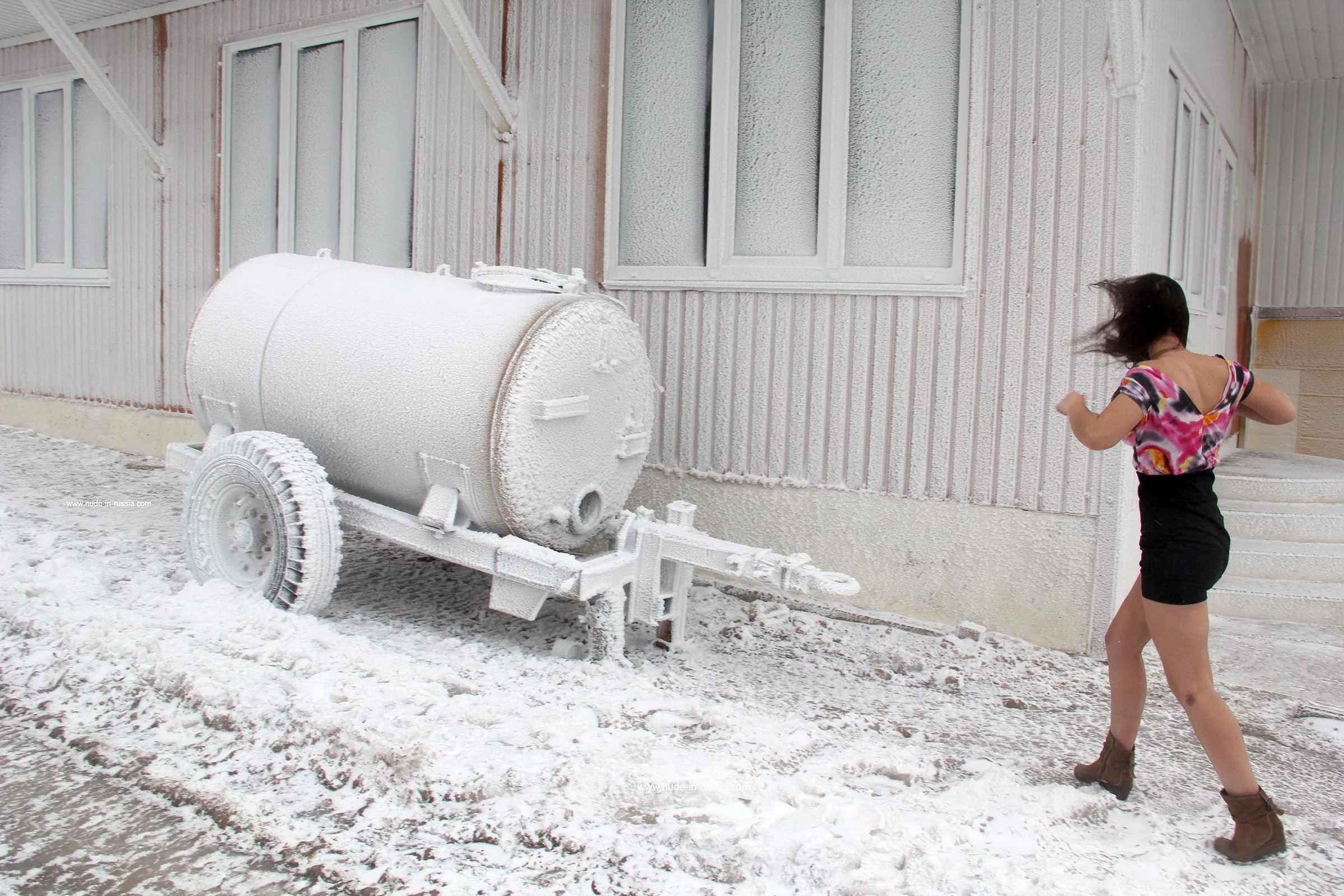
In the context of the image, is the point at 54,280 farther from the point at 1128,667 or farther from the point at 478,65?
the point at 1128,667

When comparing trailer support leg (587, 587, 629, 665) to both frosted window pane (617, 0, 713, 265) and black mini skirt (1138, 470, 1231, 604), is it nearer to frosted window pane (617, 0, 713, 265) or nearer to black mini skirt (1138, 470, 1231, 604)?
black mini skirt (1138, 470, 1231, 604)

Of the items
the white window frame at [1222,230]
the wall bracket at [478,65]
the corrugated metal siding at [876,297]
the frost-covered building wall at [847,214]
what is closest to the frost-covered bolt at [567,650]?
the frost-covered building wall at [847,214]

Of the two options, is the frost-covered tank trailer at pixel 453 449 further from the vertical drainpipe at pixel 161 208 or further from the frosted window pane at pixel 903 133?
the vertical drainpipe at pixel 161 208

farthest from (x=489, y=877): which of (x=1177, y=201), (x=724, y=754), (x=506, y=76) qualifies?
(x=1177, y=201)

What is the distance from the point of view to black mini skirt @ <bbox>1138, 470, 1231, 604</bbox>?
2.93 m

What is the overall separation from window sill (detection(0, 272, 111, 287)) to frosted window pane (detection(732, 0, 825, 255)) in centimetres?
694

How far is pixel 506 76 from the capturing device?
6742 mm

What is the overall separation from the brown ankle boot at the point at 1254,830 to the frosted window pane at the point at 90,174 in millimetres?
10283

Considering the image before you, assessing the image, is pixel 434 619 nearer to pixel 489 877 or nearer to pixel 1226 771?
pixel 489 877

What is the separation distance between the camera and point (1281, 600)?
5488 millimetres

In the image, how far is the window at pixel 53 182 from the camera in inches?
380

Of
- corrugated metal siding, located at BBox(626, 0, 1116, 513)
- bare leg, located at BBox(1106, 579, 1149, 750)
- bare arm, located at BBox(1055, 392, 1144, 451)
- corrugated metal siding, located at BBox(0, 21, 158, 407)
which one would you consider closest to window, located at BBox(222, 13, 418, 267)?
corrugated metal siding, located at BBox(0, 21, 158, 407)

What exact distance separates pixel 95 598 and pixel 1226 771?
4.91 metres

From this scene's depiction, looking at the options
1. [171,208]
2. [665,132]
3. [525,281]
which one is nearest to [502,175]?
[665,132]
